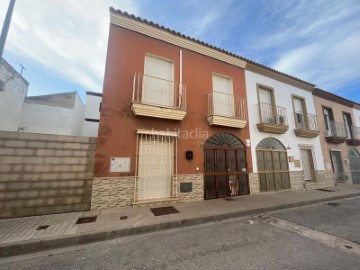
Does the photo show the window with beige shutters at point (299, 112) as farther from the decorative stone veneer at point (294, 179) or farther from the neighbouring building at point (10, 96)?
the neighbouring building at point (10, 96)

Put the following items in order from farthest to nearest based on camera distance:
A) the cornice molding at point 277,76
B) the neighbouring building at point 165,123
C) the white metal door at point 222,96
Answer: the cornice molding at point 277,76
the white metal door at point 222,96
the neighbouring building at point 165,123

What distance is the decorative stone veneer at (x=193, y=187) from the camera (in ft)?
20.8

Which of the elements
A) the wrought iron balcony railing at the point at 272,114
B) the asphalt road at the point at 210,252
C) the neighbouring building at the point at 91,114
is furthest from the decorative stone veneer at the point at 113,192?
the neighbouring building at the point at 91,114

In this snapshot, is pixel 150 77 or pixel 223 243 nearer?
pixel 223 243

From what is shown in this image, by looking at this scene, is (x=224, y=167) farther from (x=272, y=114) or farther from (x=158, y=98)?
(x=272, y=114)

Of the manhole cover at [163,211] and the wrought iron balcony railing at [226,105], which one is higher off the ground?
the wrought iron balcony railing at [226,105]

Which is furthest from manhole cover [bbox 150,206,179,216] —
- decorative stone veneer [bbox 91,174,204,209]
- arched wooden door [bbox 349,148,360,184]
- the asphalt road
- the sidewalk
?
arched wooden door [bbox 349,148,360,184]

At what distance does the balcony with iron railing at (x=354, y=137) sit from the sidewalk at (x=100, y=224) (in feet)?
37.1

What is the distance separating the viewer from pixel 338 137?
36.6ft

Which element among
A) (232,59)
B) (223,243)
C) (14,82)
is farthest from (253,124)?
(14,82)

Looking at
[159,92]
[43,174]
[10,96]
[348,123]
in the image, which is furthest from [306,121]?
[10,96]

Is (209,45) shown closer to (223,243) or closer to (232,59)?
(232,59)

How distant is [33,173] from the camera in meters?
4.68

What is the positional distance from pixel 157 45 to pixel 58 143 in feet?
17.3
